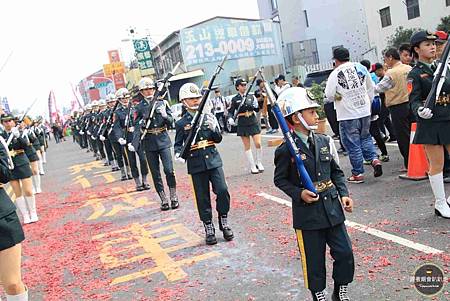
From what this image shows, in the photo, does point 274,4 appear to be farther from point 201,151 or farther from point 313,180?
point 313,180

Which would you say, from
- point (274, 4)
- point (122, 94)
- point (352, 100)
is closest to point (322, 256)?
point (352, 100)

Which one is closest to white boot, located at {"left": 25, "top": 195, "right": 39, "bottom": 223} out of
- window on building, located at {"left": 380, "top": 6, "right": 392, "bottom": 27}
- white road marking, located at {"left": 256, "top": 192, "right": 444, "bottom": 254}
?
white road marking, located at {"left": 256, "top": 192, "right": 444, "bottom": 254}

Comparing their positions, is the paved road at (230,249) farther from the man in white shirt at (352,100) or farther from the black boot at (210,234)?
the man in white shirt at (352,100)

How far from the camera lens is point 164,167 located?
817cm

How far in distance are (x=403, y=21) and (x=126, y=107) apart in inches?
1087

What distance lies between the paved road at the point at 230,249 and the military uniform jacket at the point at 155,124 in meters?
1.10

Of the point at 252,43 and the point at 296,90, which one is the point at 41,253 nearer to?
the point at 296,90

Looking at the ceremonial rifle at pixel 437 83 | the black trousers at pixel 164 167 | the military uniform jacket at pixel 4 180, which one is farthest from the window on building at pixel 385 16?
the military uniform jacket at pixel 4 180

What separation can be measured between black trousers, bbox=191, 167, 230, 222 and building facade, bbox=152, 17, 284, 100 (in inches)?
1189

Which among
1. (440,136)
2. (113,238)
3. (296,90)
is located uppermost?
(296,90)

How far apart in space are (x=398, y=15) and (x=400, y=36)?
250 centimetres

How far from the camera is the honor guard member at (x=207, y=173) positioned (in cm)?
593

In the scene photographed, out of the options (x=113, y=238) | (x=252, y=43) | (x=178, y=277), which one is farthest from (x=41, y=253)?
(x=252, y=43)

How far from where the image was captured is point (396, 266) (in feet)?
14.1
